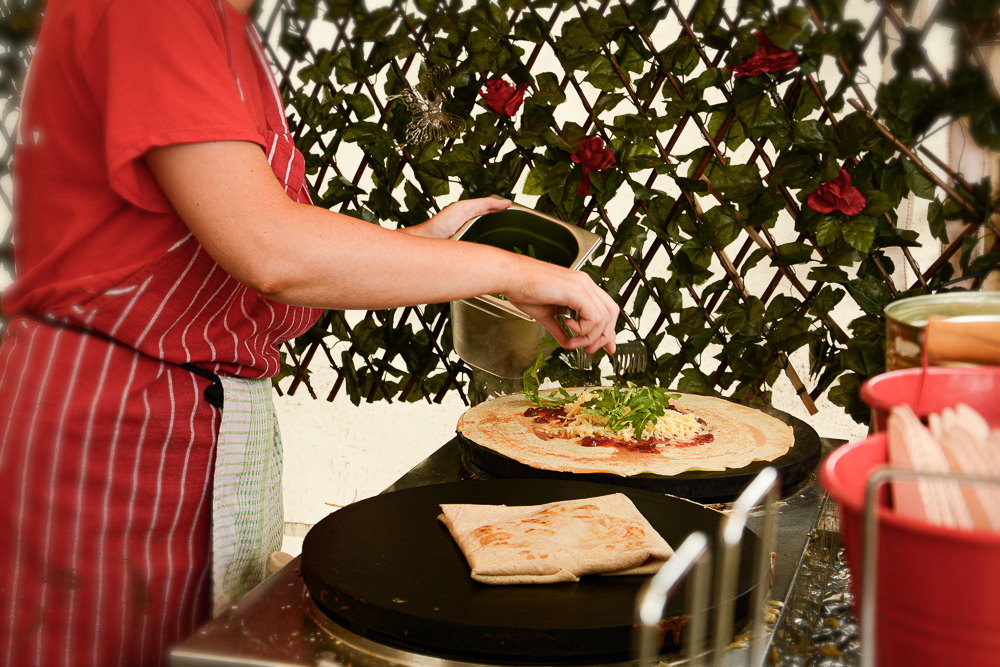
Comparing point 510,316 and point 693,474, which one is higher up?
point 510,316

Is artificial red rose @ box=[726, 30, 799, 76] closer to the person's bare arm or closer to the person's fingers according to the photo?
the person's fingers

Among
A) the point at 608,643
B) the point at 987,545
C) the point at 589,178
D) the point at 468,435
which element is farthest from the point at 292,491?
the point at 987,545

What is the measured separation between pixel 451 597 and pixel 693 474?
486 millimetres

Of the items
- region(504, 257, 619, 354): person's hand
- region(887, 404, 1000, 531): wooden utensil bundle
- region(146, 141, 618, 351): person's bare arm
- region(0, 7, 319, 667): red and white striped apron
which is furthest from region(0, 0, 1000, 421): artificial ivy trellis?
region(887, 404, 1000, 531): wooden utensil bundle

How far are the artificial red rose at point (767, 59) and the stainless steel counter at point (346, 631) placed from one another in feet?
3.55

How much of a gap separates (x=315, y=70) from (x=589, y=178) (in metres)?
0.75

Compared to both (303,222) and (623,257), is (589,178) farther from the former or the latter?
(303,222)

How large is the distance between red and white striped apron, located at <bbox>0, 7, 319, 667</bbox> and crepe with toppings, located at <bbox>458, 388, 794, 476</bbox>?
0.40 metres

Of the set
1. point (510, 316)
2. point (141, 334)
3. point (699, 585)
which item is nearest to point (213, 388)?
point (141, 334)

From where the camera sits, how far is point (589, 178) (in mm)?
1963

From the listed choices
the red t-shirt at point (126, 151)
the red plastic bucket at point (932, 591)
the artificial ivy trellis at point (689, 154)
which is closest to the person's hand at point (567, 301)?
the red t-shirt at point (126, 151)

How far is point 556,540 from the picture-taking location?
83cm

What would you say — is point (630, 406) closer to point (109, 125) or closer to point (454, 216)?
point (454, 216)

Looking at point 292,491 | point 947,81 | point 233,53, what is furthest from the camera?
point 292,491
